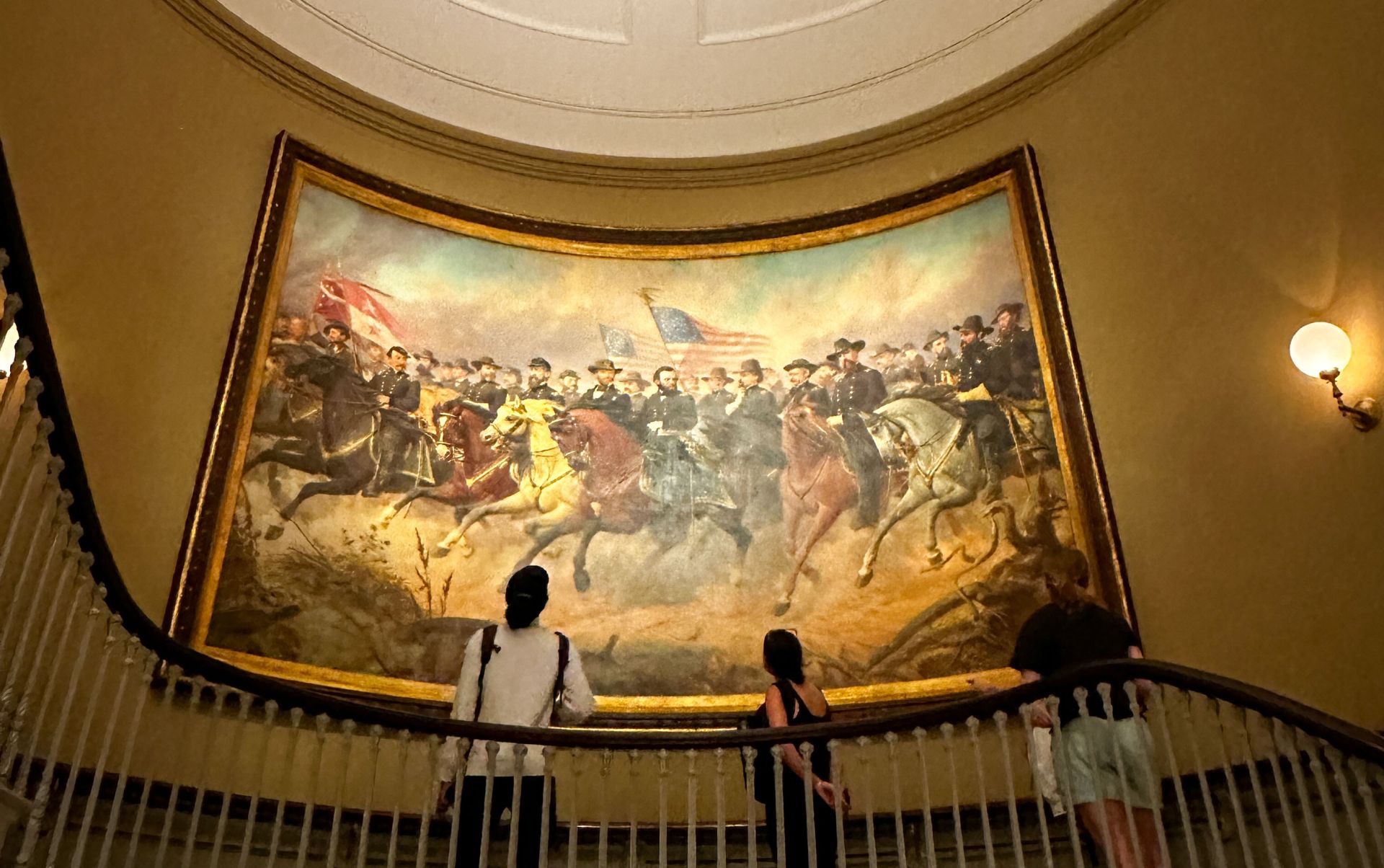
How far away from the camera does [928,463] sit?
829 centimetres

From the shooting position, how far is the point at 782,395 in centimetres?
895

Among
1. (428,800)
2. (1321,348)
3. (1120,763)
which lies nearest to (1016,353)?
(1321,348)

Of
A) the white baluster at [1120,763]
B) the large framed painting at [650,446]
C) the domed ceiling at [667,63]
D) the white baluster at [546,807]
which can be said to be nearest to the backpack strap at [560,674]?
the white baluster at [546,807]

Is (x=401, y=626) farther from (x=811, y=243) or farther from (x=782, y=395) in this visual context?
(x=811, y=243)

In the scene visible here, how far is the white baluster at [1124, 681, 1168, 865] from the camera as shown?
4.31 metres

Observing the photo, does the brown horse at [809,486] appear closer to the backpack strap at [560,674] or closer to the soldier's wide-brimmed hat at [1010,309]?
the soldier's wide-brimmed hat at [1010,309]

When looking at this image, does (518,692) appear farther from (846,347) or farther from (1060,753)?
(846,347)

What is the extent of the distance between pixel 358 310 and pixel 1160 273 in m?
5.48

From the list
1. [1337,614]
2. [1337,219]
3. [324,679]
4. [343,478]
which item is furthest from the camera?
[343,478]

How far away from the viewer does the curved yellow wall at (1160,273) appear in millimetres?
6457

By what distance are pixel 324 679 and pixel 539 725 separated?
2.78 m

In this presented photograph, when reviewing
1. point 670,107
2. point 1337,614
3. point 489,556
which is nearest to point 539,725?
point 489,556

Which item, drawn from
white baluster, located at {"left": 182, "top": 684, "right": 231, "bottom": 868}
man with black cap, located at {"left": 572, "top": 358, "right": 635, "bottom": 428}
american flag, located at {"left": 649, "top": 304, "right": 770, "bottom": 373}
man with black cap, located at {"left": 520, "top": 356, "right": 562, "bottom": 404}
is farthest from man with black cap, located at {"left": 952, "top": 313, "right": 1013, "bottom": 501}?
white baluster, located at {"left": 182, "top": 684, "right": 231, "bottom": 868}

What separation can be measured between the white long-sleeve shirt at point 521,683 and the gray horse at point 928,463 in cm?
333
